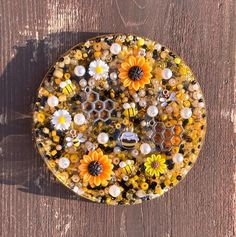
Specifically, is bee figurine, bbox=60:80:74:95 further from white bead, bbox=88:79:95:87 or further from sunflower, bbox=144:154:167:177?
sunflower, bbox=144:154:167:177

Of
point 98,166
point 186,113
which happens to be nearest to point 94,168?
point 98,166

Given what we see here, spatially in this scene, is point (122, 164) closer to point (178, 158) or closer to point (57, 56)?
point (178, 158)

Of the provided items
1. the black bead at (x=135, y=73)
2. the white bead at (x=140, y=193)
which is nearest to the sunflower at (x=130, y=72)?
the black bead at (x=135, y=73)

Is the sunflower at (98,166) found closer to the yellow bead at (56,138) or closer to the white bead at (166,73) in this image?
the yellow bead at (56,138)

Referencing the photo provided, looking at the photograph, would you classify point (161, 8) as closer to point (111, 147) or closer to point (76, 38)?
point (76, 38)

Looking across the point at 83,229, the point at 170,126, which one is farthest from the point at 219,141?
the point at 83,229

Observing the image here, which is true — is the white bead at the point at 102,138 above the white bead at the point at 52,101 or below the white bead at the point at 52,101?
below
